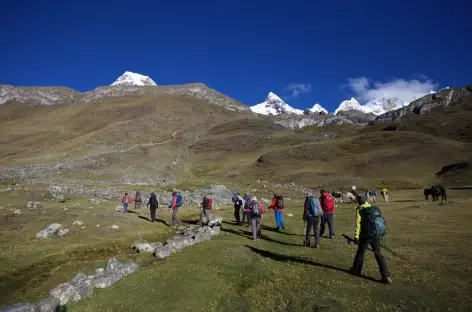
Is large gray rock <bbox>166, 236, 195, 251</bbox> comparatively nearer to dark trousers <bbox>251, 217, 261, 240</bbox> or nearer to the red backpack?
dark trousers <bbox>251, 217, 261, 240</bbox>

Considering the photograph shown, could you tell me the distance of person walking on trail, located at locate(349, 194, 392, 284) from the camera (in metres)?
14.4

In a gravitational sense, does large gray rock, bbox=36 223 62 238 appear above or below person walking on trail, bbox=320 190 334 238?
below

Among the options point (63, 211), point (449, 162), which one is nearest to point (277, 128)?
point (449, 162)

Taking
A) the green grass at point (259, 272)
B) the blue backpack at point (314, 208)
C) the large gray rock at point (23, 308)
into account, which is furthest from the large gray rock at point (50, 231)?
the blue backpack at point (314, 208)

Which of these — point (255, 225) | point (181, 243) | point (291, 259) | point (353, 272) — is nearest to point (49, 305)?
point (181, 243)

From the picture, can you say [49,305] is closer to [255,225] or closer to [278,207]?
[255,225]

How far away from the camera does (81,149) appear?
124m

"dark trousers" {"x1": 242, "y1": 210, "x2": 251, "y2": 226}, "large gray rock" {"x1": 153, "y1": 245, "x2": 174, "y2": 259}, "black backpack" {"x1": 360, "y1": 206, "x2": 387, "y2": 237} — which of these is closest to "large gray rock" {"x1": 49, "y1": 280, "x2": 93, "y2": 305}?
"large gray rock" {"x1": 153, "y1": 245, "x2": 174, "y2": 259}

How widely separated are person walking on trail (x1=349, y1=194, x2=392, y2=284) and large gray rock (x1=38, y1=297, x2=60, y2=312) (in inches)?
475

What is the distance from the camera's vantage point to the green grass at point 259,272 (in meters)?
13.4

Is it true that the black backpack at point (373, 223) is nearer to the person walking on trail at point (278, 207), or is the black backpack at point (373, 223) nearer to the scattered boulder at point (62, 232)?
the person walking on trail at point (278, 207)

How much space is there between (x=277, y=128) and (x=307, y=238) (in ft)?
554

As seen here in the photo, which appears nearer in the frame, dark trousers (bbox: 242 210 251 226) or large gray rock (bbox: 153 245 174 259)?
large gray rock (bbox: 153 245 174 259)

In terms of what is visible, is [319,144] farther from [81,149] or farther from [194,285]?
[194,285]
